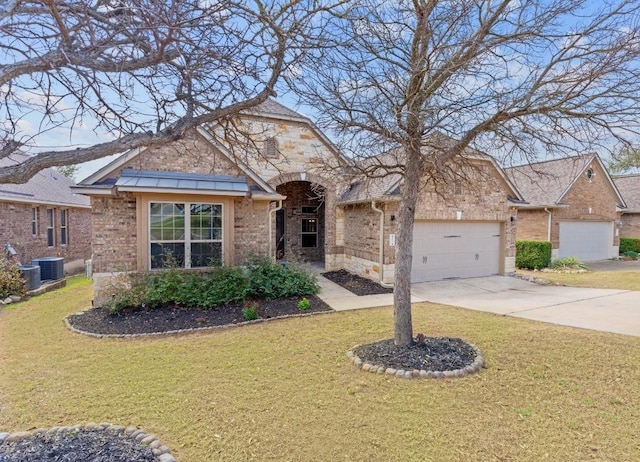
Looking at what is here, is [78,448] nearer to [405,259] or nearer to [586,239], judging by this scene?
[405,259]

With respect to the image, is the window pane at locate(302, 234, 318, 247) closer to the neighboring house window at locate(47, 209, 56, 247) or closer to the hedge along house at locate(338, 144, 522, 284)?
the hedge along house at locate(338, 144, 522, 284)

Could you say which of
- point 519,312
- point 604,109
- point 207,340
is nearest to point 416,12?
point 604,109

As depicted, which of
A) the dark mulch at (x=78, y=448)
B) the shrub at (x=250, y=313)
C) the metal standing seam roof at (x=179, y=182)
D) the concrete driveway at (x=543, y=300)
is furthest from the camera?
the metal standing seam roof at (x=179, y=182)

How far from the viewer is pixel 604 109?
4734 millimetres

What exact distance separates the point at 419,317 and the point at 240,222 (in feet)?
19.4

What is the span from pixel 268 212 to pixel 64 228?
12.7 metres

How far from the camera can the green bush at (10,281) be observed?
1050cm

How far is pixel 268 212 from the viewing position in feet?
36.4

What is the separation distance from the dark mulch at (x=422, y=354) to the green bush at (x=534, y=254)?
13.6m

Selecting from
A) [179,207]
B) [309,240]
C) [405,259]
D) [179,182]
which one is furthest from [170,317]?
[309,240]

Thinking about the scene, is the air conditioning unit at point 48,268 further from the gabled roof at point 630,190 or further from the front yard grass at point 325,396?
the gabled roof at point 630,190

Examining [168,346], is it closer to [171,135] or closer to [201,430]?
[201,430]

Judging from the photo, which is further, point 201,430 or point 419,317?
point 419,317

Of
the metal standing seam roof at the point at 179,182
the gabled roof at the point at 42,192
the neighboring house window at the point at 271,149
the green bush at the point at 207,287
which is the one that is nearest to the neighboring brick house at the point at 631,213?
the neighboring house window at the point at 271,149
